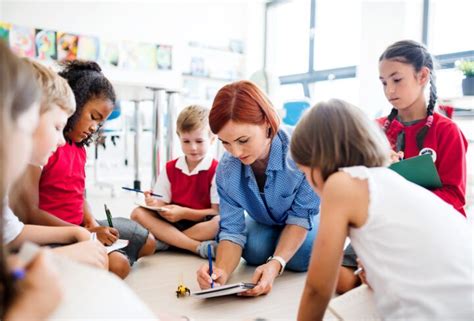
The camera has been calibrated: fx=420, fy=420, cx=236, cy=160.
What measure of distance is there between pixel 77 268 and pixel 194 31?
4895 millimetres

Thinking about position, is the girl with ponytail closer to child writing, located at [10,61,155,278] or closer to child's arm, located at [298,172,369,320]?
child's arm, located at [298,172,369,320]

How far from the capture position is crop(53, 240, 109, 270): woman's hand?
1002mm

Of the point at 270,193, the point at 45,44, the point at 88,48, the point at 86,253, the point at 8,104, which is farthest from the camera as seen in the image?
the point at 88,48

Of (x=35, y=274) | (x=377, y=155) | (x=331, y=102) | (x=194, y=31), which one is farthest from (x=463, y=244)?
(x=194, y=31)

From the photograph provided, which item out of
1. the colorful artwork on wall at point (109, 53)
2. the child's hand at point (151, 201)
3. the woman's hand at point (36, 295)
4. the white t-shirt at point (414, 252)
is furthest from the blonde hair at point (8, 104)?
the colorful artwork on wall at point (109, 53)

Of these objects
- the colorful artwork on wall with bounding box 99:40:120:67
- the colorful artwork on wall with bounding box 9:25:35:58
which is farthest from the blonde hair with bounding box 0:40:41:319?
the colorful artwork on wall with bounding box 99:40:120:67

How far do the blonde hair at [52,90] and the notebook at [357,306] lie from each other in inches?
30.3

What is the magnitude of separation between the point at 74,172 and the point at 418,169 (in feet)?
3.48

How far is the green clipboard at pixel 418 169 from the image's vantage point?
111 centimetres

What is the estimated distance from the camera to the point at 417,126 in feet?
4.65

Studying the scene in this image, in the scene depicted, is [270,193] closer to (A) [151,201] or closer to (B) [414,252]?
(A) [151,201]

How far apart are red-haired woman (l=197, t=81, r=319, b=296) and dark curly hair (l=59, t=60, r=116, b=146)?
389 millimetres

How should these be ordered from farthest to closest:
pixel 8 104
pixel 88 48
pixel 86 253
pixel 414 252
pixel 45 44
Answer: pixel 88 48 < pixel 45 44 < pixel 86 253 < pixel 414 252 < pixel 8 104

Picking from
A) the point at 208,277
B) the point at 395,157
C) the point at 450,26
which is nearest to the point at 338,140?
the point at 395,157
